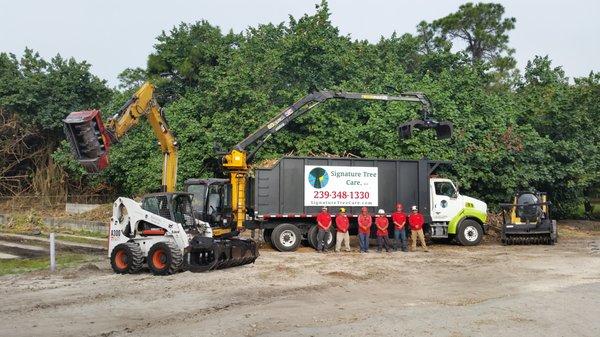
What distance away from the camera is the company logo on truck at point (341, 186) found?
21.4 meters

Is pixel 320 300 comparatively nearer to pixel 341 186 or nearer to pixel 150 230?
pixel 150 230

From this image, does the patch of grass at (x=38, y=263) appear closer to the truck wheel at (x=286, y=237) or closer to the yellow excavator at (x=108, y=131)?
the yellow excavator at (x=108, y=131)

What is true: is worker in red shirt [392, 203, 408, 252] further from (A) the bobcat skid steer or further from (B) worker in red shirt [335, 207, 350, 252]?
(A) the bobcat skid steer

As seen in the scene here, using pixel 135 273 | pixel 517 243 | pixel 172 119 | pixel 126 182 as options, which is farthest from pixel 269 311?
pixel 126 182

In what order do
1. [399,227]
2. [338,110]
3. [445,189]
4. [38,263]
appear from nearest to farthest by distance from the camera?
1. [38,263]
2. [399,227]
3. [445,189]
4. [338,110]

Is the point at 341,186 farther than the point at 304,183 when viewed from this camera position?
Yes

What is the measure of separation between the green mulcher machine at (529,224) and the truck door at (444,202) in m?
1.92

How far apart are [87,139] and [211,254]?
410cm

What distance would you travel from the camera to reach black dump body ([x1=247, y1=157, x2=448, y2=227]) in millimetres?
20844

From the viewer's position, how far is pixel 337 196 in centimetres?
2170

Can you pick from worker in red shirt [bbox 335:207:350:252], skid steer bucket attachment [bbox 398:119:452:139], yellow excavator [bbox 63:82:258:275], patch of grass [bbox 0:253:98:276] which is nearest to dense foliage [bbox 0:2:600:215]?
worker in red shirt [bbox 335:207:350:252]

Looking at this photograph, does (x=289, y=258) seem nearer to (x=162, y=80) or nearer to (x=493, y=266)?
(x=493, y=266)

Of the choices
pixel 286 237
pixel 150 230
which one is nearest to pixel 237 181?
pixel 286 237

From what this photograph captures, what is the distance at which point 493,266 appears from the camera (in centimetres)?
1697
